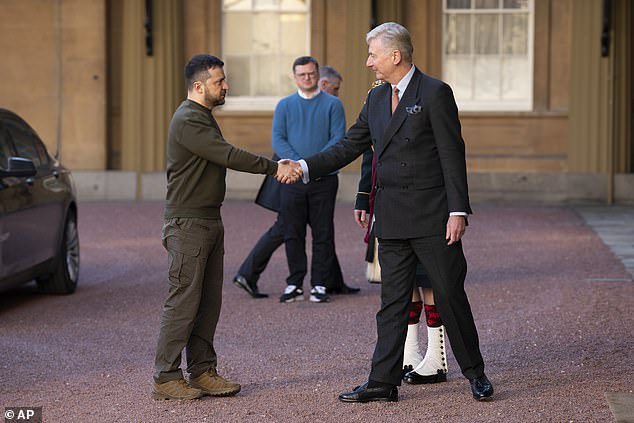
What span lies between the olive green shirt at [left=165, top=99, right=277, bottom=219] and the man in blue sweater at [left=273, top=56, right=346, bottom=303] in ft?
11.8

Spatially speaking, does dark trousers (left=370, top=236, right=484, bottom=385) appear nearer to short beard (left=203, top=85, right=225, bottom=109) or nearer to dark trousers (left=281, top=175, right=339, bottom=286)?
short beard (left=203, top=85, right=225, bottom=109)

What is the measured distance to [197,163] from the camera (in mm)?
6980

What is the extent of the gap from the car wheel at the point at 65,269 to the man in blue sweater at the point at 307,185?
1858 mm

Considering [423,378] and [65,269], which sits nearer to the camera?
[423,378]

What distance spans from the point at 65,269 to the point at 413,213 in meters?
4.95

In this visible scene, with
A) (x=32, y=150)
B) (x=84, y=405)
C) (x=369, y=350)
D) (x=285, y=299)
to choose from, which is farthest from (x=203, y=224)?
(x=32, y=150)

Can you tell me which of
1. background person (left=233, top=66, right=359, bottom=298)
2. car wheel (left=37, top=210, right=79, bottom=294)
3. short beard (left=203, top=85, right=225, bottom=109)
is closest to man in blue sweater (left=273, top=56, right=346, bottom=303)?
background person (left=233, top=66, right=359, bottom=298)

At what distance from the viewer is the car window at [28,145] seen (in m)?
10.7

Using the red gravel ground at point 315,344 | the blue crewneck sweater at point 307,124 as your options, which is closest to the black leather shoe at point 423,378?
the red gravel ground at point 315,344

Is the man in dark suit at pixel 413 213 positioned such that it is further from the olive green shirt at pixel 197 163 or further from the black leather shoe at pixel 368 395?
the olive green shirt at pixel 197 163

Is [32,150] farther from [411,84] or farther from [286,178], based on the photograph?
[411,84]

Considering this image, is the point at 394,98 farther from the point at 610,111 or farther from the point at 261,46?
the point at 261,46

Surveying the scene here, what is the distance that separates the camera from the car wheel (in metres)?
11.0

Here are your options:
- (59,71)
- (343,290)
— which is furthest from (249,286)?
(59,71)
